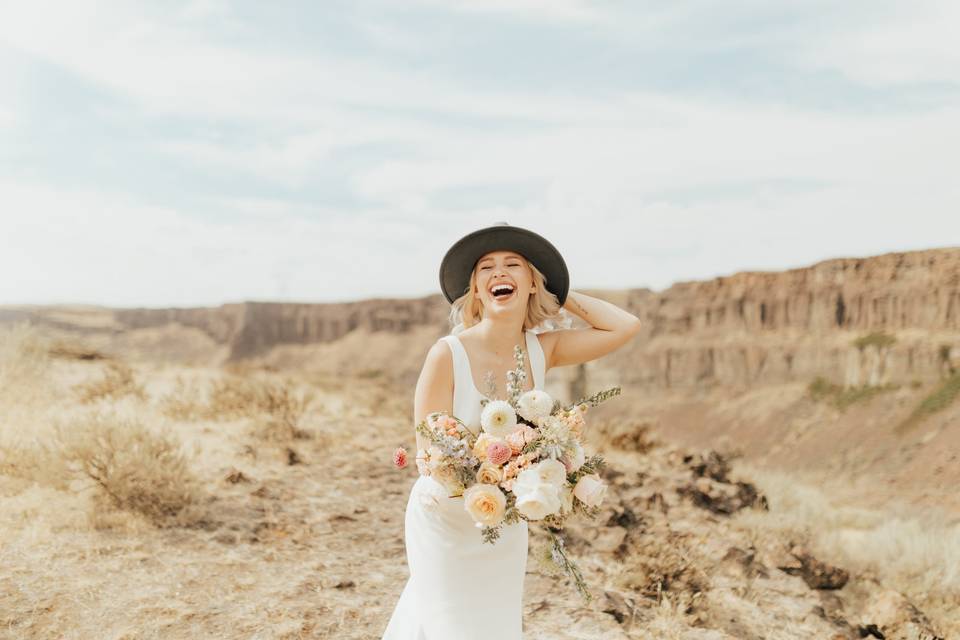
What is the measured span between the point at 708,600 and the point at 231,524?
12.7 feet

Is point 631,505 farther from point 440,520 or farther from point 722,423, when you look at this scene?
point 722,423

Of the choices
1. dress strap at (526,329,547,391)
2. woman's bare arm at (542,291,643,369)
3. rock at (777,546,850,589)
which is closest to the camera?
dress strap at (526,329,547,391)

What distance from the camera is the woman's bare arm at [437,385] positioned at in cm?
326

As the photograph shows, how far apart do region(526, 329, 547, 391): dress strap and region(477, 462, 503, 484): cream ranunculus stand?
0.71 m

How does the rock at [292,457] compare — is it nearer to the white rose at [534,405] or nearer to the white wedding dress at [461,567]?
the white wedding dress at [461,567]

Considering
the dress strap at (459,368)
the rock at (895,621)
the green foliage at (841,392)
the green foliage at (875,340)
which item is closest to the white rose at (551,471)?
the dress strap at (459,368)

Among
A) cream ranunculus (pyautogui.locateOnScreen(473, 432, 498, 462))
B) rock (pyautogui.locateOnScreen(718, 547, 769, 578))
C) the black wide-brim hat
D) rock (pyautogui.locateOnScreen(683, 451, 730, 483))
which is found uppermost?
the black wide-brim hat

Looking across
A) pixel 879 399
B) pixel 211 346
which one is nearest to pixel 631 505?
pixel 879 399

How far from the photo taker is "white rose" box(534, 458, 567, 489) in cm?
285

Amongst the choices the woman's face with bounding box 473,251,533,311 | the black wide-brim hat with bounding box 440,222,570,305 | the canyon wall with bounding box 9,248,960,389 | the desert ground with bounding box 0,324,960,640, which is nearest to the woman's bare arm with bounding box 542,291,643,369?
the black wide-brim hat with bounding box 440,222,570,305

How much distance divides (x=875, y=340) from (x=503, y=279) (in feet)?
199

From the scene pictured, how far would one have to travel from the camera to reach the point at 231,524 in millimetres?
6527

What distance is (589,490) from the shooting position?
294 cm

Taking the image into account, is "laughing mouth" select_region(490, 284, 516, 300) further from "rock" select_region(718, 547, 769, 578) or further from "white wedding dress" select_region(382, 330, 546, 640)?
"rock" select_region(718, 547, 769, 578)
